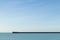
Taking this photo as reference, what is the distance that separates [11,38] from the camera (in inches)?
241

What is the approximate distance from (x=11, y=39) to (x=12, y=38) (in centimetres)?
15

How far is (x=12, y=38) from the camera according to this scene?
20.2 feet

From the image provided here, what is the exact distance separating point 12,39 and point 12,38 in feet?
0.37

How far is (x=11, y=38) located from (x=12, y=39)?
109 mm

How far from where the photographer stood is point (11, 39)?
19.7ft

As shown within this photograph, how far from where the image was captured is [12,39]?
19.8 ft

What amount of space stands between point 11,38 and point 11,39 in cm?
12

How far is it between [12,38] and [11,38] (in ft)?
0.19
